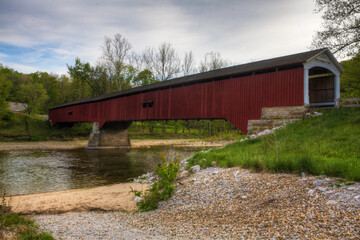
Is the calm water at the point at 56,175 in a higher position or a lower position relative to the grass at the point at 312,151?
lower

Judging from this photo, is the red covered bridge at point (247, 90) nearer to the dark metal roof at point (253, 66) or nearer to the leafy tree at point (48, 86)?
the dark metal roof at point (253, 66)

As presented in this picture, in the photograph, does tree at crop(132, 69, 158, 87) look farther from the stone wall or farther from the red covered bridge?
the stone wall

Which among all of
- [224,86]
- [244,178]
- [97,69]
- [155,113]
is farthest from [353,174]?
[97,69]

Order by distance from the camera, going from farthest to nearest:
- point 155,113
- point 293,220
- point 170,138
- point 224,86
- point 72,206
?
point 170,138
point 155,113
point 224,86
point 72,206
point 293,220

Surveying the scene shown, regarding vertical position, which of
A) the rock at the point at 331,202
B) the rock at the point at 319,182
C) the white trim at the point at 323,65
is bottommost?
the rock at the point at 331,202

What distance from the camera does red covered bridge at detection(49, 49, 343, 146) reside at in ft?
37.6

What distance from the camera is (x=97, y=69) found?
45.6 metres

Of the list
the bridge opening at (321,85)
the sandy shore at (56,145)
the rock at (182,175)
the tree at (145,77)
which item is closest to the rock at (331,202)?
the rock at (182,175)

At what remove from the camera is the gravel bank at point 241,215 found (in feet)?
11.8

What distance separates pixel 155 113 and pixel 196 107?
442 centimetres

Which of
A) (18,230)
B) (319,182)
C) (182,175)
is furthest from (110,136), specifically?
(319,182)

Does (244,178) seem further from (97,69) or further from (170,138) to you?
(97,69)

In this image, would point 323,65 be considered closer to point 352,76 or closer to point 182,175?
point 352,76

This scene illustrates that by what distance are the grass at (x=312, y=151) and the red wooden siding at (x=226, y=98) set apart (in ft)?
6.53
